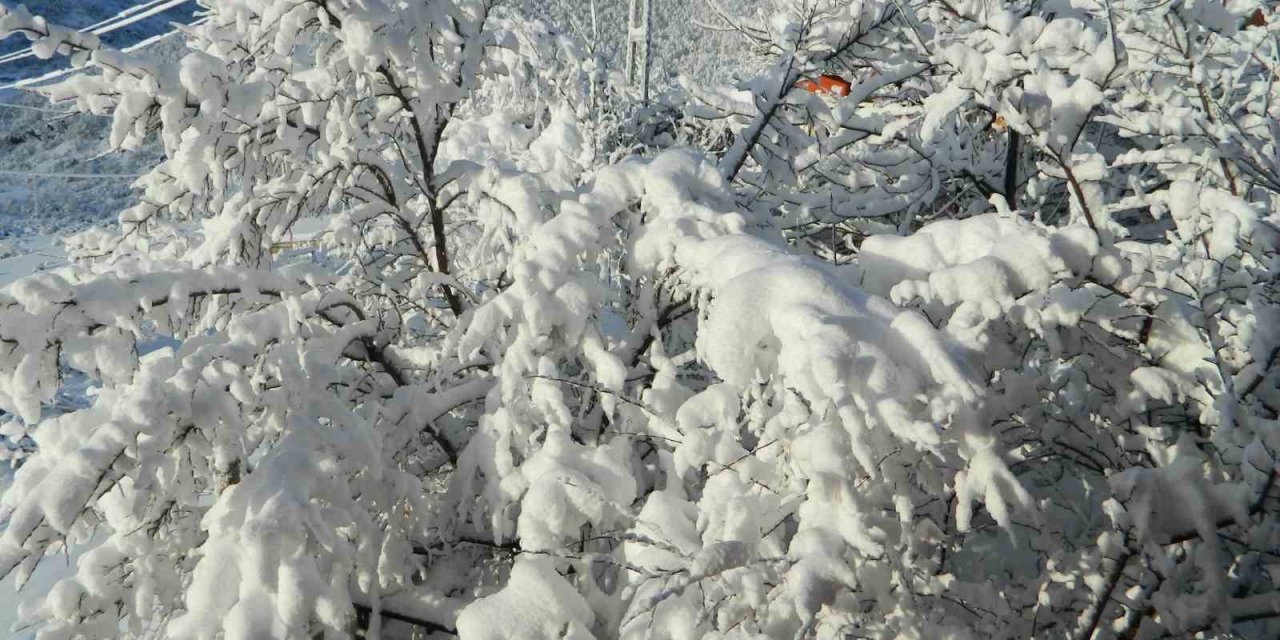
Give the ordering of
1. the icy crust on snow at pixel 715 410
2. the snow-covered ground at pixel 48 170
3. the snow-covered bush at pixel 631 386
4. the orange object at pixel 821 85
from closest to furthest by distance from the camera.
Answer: the icy crust on snow at pixel 715 410 < the snow-covered bush at pixel 631 386 < the orange object at pixel 821 85 < the snow-covered ground at pixel 48 170

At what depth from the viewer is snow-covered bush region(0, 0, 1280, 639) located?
4.47 feet

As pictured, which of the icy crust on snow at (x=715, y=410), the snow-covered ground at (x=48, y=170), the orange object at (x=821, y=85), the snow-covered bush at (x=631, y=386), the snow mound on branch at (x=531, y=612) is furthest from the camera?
the snow-covered ground at (x=48, y=170)

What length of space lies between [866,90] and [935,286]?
1642mm

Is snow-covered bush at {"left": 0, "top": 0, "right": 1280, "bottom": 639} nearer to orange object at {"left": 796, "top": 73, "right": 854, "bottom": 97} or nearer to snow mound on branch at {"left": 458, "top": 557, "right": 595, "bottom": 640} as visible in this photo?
snow mound on branch at {"left": 458, "top": 557, "right": 595, "bottom": 640}

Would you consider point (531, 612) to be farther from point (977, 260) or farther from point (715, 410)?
point (977, 260)

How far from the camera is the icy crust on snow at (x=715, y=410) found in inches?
48.1

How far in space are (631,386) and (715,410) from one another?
2.74 feet

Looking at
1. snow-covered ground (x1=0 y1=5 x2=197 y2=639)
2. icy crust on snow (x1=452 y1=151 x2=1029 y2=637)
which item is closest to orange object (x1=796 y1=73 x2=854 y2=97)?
icy crust on snow (x1=452 y1=151 x2=1029 y2=637)

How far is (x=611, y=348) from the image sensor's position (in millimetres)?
2125

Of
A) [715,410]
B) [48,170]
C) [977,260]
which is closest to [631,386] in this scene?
[715,410]

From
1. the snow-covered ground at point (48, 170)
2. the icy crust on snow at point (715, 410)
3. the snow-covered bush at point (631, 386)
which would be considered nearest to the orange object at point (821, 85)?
the snow-covered bush at point (631, 386)

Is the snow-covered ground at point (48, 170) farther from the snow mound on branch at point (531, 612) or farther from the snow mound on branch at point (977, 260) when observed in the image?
the snow mound on branch at point (977, 260)

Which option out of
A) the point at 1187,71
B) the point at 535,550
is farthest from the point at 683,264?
the point at 1187,71

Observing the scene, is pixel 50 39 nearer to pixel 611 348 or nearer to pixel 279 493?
pixel 279 493
